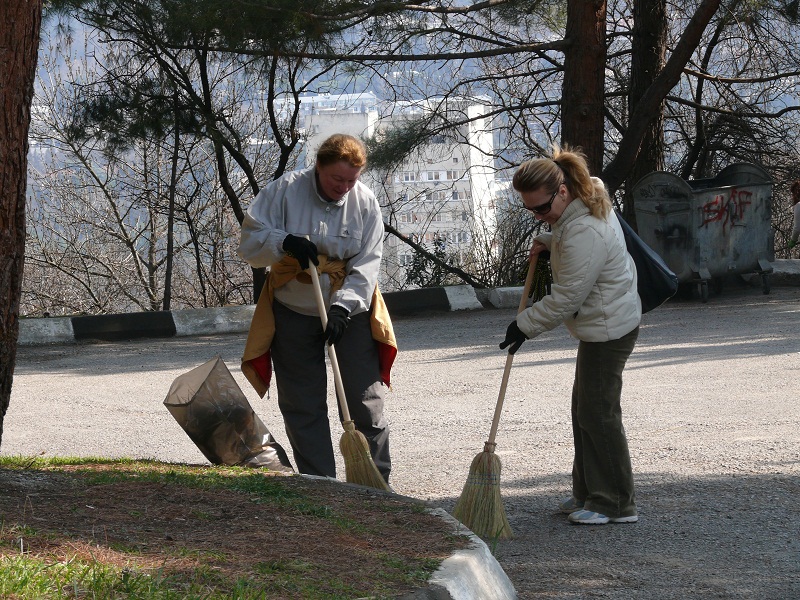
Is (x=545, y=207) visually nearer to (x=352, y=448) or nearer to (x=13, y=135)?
(x=352, y=448)

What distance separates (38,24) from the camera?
12.5ft

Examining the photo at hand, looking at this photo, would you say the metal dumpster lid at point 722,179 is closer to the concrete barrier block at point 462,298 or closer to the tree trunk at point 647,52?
the tree trunk at point 647,52

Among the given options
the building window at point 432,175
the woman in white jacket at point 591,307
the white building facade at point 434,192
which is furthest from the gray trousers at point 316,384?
the building window at point 432,175

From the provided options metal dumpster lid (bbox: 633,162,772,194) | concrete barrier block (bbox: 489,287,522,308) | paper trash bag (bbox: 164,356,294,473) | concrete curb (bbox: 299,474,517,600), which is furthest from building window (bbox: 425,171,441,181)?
concrete curb (bbox: 299,474,517,600)

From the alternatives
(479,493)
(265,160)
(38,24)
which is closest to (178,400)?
(479,493)

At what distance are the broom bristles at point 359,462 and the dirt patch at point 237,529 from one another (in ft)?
0.92

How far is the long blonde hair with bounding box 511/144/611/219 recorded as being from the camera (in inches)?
165

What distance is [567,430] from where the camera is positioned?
20.1ft

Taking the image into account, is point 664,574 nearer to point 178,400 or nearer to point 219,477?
point 219,477

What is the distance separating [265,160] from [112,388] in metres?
7.96

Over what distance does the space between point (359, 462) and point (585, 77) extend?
26.8ft

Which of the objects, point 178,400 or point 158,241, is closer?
point 178,400

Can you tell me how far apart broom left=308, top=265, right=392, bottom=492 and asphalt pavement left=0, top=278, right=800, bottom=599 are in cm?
45

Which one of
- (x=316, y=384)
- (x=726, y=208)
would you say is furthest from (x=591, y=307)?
Answer: (x=726, y=208)
